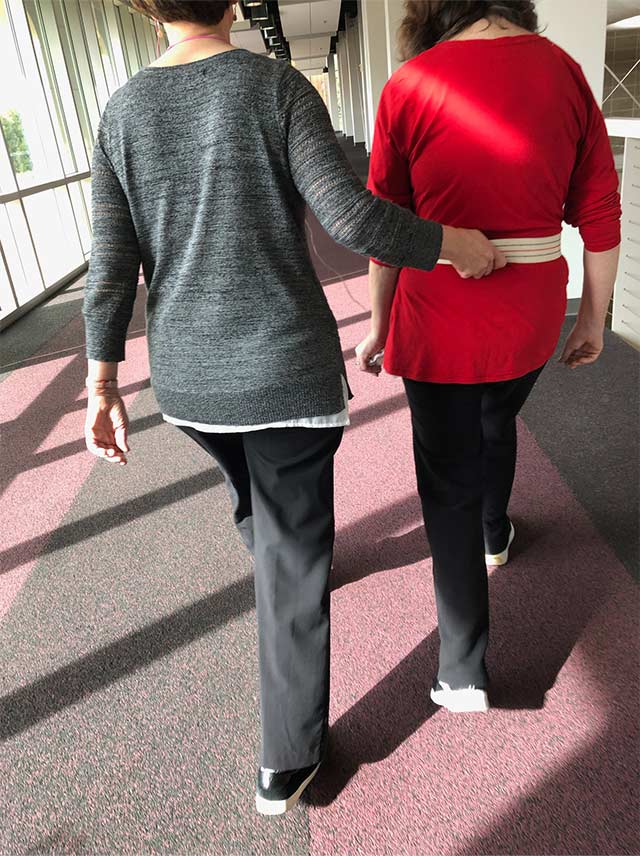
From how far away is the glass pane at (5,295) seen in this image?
4.92 metres

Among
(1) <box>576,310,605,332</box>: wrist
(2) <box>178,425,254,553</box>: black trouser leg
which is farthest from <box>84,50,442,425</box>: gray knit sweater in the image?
(1) <box>576,310,605,332</box>: wrist

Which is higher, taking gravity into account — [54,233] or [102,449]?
[102,449]

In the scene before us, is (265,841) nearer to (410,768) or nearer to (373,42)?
(410,768)

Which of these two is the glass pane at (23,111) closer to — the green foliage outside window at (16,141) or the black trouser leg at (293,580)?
the green foliage outside window at (16,141)

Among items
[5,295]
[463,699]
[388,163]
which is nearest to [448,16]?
[388,163]

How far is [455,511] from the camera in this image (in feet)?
4.07

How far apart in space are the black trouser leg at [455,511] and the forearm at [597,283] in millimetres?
312

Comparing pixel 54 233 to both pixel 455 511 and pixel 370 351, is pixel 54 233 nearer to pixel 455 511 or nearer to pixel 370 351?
pixel 370 351

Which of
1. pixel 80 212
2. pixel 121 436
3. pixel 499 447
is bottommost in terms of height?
pixel 80 212

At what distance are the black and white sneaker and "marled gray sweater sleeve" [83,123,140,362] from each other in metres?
0.76

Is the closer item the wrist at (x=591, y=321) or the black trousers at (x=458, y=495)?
the black trousers at (x=458, y=495)

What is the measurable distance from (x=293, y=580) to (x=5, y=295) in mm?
4692

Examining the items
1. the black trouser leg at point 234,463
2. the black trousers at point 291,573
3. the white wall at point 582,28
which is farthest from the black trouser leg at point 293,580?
the white wall at point 582,28

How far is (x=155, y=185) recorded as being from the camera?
89cm
